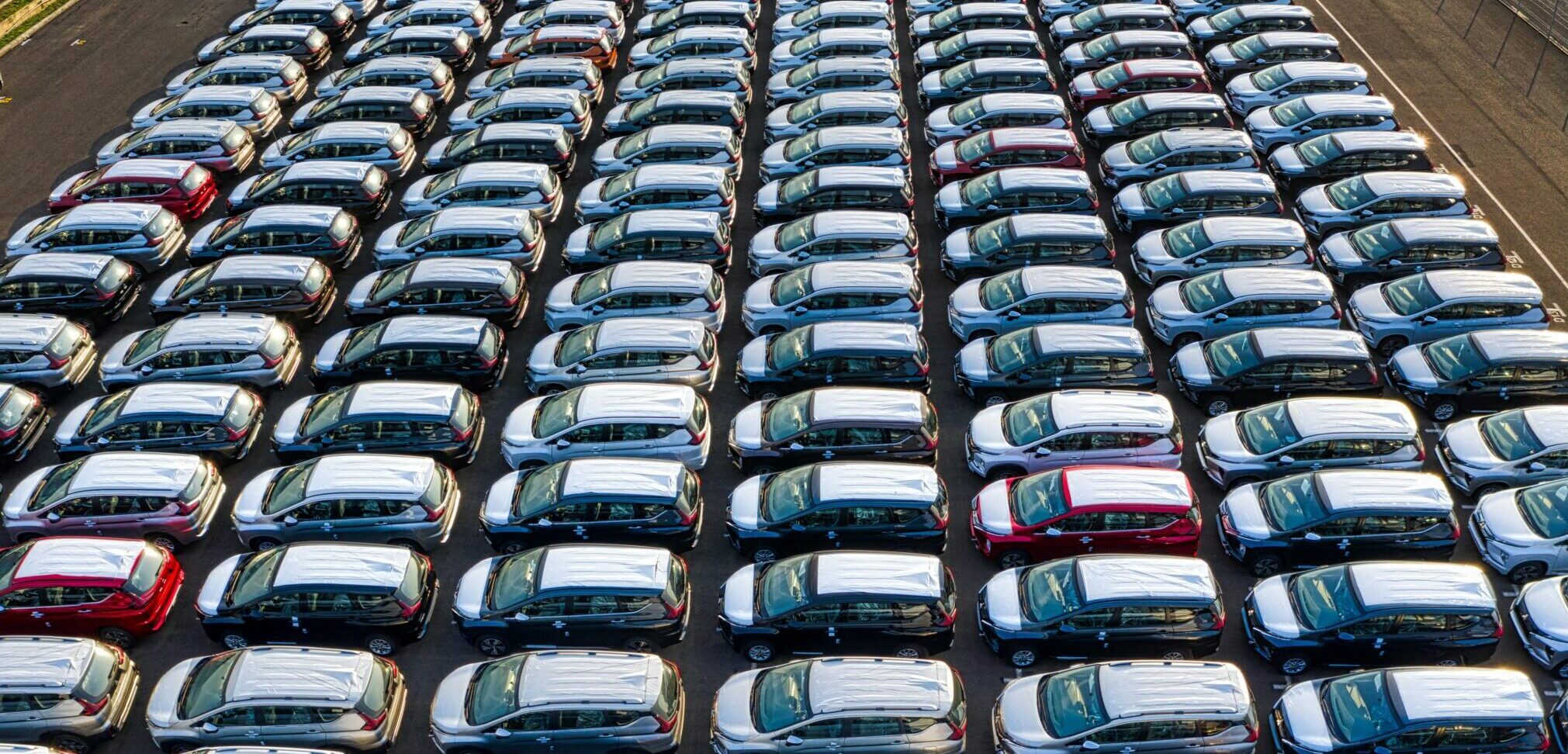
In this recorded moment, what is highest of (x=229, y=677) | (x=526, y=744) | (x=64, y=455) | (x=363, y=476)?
(x=64, y=455)

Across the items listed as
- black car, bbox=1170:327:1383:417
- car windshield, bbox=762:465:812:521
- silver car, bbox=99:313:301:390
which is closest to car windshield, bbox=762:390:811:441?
car windshield, bbox=762:465:812:521

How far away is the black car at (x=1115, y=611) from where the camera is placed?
17.2 m

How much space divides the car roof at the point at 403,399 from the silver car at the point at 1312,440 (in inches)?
539

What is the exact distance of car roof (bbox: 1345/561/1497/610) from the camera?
663 inches

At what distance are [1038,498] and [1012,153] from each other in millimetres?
11487

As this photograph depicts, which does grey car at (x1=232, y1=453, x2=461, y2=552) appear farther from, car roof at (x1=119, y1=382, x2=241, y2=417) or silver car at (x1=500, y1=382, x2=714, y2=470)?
car roof at (x1=119, y1=382, x2=241, y2=417)

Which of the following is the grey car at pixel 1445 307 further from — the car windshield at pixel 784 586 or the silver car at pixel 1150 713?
the car windshield at pixel 784 586

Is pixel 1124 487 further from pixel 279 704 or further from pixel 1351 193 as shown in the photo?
pixel 279 704

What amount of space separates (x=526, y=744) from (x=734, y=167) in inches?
644

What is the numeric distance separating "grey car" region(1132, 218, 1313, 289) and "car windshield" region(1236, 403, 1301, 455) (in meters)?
4.16

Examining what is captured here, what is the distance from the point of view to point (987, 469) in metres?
21.0

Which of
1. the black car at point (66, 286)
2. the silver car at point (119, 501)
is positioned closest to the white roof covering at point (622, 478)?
the silver car at point (119, 501)

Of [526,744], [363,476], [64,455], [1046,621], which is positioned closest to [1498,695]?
[1046,621]

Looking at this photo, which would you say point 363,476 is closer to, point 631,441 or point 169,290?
point 631,441
